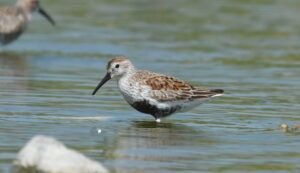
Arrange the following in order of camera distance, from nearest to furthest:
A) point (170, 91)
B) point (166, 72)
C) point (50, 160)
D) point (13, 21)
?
point (50, 160) → point (170, 91) → point (166, 72) → point (13, 21)

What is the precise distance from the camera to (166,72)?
17.9 meters

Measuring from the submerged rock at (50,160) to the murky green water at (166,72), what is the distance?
28 centimetres

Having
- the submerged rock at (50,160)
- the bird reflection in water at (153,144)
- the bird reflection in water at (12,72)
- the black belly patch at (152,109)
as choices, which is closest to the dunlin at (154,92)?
the black belly patch at (152,109)

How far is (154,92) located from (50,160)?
13.7 feet

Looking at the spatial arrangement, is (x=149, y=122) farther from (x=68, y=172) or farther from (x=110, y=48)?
(x=110, y=48)

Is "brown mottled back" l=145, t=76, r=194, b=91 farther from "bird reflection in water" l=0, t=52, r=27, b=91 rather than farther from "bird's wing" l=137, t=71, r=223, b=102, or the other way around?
"bird reflection in water" l=0, t=52, r=27, b=91

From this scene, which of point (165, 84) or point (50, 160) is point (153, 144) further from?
point (50, 160)

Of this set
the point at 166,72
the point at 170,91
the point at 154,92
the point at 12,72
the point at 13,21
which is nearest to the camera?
the point at 154,92

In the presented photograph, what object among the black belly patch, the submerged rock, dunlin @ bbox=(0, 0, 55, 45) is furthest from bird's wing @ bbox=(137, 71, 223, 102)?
dunlin @ bbox=(0, 0, 55, 45)

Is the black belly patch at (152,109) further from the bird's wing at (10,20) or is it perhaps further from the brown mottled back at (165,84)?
the bird's wing at (10,20)

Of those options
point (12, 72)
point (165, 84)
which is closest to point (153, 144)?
point (165, 84)

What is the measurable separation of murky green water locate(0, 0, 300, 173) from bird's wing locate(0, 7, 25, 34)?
49 centimetres

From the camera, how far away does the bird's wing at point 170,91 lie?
43.3 ft

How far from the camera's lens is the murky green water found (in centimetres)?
1090
